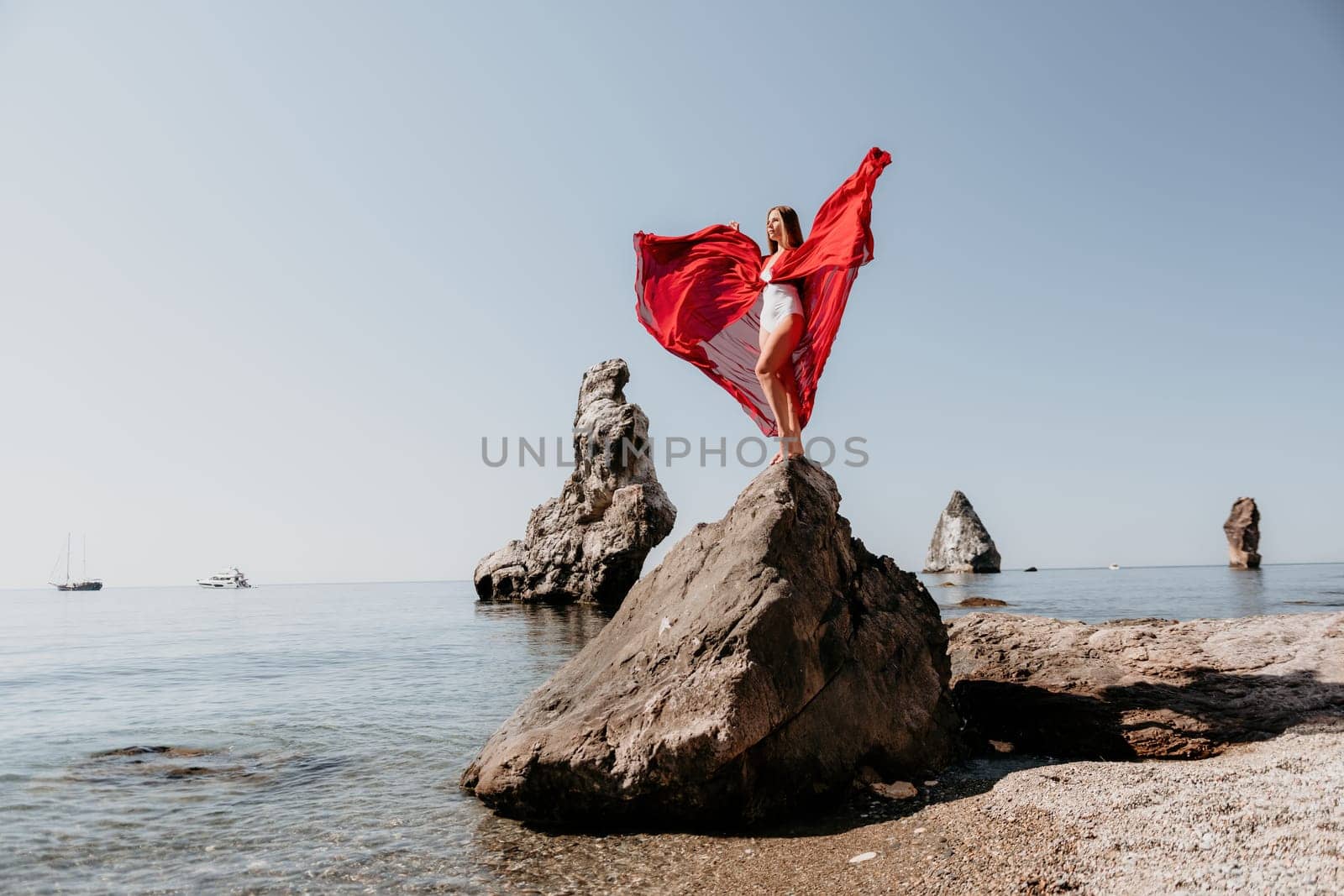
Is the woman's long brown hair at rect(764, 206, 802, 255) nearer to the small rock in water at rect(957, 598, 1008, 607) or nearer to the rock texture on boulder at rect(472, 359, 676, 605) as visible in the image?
the small rock in water at rect(957, 598, 1008, 607)

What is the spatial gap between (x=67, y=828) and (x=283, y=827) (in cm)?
A: 187

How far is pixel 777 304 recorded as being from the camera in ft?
26.2

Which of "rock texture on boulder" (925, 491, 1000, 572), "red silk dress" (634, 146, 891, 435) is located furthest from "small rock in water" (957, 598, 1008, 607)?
"rock texture on boulder" (925, 491, 1000, 572)

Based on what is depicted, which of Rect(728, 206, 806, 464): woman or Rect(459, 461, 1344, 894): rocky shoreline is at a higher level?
Rect(728, 206, 806, 464): woman

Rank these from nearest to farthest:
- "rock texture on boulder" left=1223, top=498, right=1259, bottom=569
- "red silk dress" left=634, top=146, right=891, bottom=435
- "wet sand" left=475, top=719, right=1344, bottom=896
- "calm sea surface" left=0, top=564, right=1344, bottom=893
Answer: "wet sand" left=475, top=719, right=1344, bottom=896, "calm sea surface" left=0, top=564, right=1344, bottom=893, "red silk dress" left=634, top=146, right=891, bottom=435, "rock texture on boulder" left=1223, top=498, right=1259, bottom=569

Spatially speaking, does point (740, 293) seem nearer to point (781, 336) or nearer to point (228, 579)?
point (781, 336)

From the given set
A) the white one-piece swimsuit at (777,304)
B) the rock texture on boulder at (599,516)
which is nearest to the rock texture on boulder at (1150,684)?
the white one-piece swimsuit at (777,304)

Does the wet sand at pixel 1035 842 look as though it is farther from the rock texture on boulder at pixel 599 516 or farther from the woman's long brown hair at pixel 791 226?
the rock texture on boulder at pixel 599 516

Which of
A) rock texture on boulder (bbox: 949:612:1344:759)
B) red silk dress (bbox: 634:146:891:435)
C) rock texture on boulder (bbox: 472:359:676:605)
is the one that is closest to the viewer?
rock texture on boulder (bbox: 949:612:1344:759)

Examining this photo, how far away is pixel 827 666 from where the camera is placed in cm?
614

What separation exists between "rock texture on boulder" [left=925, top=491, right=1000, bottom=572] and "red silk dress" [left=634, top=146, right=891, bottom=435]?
90649 millimetres

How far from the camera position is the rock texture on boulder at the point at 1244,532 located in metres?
70.2

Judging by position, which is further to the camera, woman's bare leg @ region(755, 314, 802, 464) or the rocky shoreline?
woman's bare leg @ region(755, 314, 802, 464)

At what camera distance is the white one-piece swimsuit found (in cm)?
791
